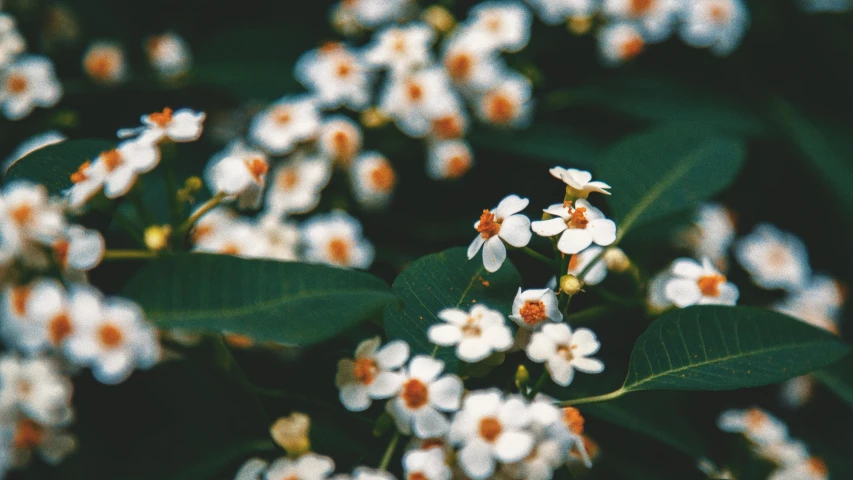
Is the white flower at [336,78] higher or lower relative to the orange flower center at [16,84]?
lower

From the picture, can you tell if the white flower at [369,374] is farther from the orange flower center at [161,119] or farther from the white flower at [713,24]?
the white flower at [713,24]

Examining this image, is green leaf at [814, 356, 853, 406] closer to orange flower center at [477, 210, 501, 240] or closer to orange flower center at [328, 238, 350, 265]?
orange flower center at [477, 210, 501, 240]

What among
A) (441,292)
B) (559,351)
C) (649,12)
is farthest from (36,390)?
(649,12)

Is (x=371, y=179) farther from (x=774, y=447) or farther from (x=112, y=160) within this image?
(x=774, y=447)

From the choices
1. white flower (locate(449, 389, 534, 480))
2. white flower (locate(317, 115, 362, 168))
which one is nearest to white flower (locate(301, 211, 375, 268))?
white flower (locate(317, 115, 362, 168))

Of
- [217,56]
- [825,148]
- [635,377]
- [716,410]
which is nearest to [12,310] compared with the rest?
[635,377]

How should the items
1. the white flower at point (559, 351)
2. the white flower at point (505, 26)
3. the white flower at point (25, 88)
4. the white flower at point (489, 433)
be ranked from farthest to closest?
the white flower at point (505, 26) → the white flower at point (25, 88) → the white flower at point (559, 351) → the white flower at point (489, 433)

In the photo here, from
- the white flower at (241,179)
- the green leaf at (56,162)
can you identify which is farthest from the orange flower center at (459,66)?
the green leaf at (56,162)
